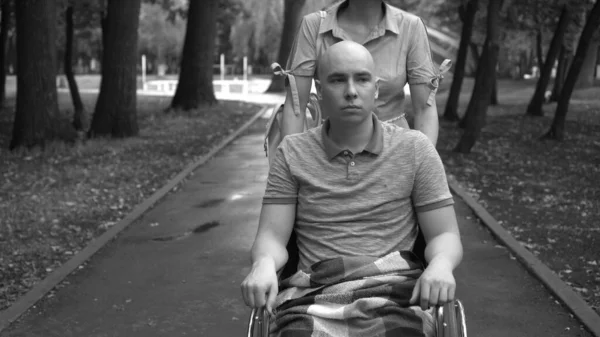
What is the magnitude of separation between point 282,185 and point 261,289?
0.50 m

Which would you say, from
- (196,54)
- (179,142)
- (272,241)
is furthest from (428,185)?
(196,54)

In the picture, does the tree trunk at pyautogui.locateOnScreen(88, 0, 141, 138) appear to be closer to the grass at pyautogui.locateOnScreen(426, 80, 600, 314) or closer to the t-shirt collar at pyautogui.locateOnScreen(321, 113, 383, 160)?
the grass at pyautogui.locateOnScreen(426, 80, 600, 314)

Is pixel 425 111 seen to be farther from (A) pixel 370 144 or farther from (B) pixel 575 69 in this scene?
(B) pixel 575 69

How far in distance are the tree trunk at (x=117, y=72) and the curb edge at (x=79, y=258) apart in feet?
16.8

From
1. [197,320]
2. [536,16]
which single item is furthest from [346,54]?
[536,16]

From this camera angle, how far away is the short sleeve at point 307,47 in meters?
4.23

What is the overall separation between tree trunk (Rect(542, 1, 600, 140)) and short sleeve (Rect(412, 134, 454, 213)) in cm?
1578

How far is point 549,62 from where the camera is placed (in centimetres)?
2641

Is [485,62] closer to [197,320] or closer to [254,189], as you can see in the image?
[254,189]

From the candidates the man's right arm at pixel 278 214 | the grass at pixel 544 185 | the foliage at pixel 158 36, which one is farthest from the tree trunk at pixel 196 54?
the foliage at pixel 158 36

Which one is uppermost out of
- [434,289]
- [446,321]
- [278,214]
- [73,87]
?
[278,214]

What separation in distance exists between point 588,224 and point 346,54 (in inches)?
287

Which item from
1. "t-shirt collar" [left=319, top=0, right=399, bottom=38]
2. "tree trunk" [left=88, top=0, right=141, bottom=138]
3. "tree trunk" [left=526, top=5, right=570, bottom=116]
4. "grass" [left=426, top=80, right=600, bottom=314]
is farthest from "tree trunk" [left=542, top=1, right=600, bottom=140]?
"t-shirt collar" [left=319, top=0, right=399, bottom=38]

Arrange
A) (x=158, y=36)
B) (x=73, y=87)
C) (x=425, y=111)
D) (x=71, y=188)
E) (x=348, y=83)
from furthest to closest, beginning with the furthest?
(x=158, y=36) → (x=73, y=87) → (x=71, y=188) → (x=425, y=111) → (x=348, y=83)
